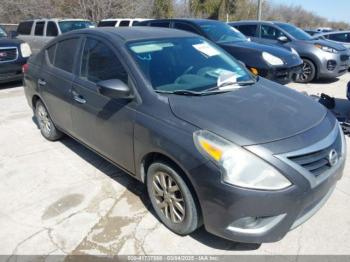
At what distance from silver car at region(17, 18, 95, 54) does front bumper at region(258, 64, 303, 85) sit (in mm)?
7141

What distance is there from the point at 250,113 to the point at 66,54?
8.18 ft

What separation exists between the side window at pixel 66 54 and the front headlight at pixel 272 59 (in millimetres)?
4072

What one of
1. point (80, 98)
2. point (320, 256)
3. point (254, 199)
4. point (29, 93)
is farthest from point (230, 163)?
point (29, 93)

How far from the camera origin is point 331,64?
26.7 feet

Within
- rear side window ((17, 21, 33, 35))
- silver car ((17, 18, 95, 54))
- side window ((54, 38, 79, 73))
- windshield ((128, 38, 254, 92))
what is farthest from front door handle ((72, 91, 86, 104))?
rear side window ((17, 21, 33, 35))

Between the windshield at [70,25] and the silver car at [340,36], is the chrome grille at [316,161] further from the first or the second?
the silver car at [340,36]

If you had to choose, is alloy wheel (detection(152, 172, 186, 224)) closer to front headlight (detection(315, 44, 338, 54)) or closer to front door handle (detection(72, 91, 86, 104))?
front door handle (detection(72, 91, 86, 104))

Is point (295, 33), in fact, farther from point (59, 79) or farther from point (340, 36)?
point (59, 79)

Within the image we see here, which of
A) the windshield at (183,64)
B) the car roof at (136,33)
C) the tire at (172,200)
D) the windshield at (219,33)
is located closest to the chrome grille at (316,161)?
the tire at (172,200)

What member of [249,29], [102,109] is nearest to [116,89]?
[102,109]

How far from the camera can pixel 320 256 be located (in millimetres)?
2488

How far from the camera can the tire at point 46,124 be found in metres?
4.54

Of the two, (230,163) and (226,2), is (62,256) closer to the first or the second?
(230,163)

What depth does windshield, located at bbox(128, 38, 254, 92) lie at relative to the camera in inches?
115
